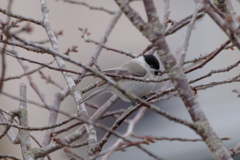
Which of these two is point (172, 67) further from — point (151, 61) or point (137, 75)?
point (151, 61)

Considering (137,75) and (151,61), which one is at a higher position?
(151,61)

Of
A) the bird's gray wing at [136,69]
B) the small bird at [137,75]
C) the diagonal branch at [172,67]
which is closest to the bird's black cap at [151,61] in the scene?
the small bird at [137,75]

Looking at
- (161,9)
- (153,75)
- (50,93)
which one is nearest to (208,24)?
(161,9)

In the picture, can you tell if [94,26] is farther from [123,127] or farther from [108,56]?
[123,127]

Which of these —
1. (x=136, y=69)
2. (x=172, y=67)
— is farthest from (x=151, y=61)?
(x=172, y=67)

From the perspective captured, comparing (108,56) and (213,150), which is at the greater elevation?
(108,56)

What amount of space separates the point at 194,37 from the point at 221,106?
1.14m

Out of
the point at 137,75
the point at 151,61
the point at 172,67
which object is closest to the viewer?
the point at 172,67

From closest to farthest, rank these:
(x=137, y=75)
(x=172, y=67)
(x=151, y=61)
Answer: (x=172, y=67) < (x=137, y=75) < (x=151, y=61)

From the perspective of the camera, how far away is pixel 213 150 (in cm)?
110

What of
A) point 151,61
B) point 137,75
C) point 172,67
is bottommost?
point 172,67

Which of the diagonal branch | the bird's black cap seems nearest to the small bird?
the bird's black cap

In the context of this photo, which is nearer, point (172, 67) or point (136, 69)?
point (172, 67)

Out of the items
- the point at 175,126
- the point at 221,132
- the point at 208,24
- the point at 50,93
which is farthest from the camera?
the point at 50,93
